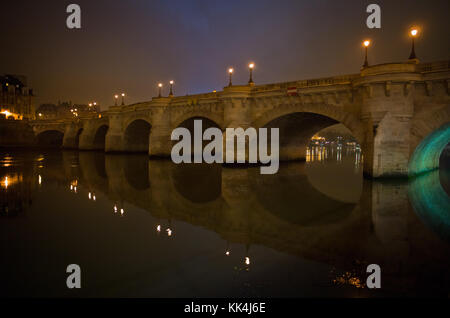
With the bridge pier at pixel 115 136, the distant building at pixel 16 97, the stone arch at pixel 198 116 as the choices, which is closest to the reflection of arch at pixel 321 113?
the stone arch at pixel 198 116

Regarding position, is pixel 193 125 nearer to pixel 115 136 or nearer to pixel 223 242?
pixel 115 136

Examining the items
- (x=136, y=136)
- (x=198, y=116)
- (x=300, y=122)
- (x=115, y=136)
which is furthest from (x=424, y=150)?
(x=115, y=136)

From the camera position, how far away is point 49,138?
69.7m

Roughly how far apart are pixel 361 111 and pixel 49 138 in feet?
241

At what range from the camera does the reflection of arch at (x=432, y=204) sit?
9252 millimetres

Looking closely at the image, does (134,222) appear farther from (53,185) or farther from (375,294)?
(53,185)

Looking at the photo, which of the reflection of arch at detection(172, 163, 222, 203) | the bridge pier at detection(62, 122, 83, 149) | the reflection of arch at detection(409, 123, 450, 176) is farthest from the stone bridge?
the bridge pier at detection(62, 122, 83, 149)

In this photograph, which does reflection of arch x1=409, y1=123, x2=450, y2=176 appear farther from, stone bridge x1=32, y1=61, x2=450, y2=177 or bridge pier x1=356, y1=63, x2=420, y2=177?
bridge pier x1=356, y1=63, x2=420, y2=177

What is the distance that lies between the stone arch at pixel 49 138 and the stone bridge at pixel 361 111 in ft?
158

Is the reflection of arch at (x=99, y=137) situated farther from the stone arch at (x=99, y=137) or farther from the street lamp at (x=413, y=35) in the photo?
the street lamp at (x=413, y=35)

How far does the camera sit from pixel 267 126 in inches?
964

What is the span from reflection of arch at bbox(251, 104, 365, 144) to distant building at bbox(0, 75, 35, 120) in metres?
89.1

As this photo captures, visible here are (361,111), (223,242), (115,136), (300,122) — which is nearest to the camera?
(223,242)

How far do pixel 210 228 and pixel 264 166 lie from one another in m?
17.2
